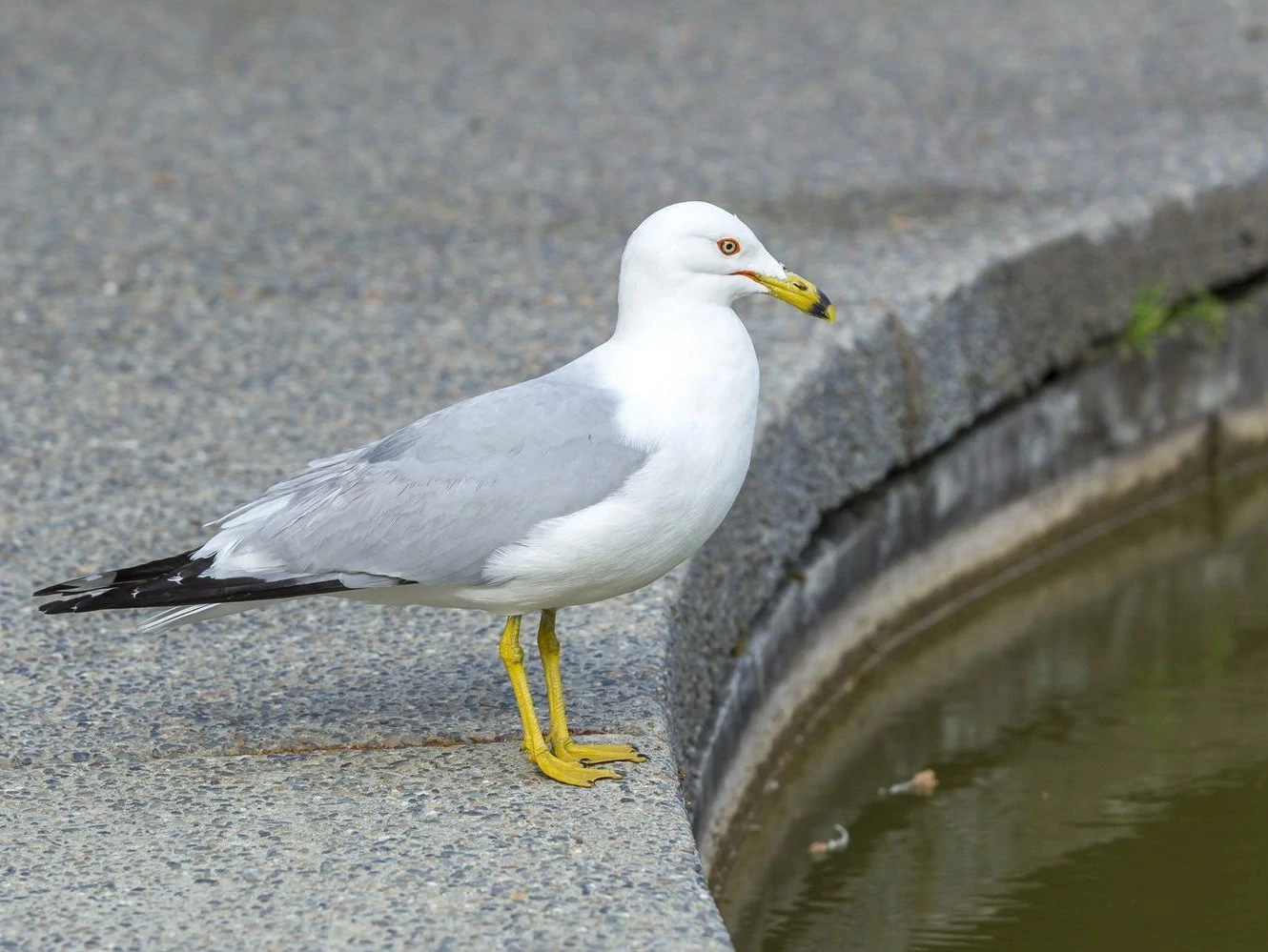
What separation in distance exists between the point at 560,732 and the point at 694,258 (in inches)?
31.3

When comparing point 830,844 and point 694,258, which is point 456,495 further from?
point 830,844

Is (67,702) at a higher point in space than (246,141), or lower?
lower

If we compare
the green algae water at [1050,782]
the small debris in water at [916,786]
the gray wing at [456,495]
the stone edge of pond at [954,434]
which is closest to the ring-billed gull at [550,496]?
the gray wing at [456,495]

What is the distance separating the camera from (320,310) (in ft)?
17.4

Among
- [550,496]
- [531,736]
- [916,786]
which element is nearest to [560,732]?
[531,736]

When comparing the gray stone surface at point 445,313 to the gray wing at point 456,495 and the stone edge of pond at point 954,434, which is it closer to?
the stone edge of pond at point 954,434

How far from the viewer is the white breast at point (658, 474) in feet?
9.67

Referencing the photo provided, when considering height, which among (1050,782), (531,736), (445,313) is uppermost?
(445,313)

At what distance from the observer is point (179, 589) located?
9.64 feet

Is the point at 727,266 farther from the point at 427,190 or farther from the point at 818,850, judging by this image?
the point at 427,190

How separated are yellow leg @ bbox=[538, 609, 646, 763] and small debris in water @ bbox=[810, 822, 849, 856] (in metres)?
0.96

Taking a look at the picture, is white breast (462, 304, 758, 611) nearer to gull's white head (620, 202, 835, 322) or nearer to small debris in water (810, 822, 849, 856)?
gull's white head (620, 202, 835, 322)

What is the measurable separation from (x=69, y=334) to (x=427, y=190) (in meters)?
1.52

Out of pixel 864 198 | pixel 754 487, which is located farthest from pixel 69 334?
pixel 864 198
